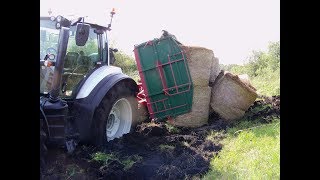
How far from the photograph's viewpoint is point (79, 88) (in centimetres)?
488

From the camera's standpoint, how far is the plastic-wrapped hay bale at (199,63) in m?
6.75

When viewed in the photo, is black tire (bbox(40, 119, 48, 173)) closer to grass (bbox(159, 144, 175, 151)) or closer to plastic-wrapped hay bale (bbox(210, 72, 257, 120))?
grass (bbox(159, 144, 175, 151))

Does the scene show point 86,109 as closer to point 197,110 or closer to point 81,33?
point 81,33

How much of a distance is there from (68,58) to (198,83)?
2732 millimetres

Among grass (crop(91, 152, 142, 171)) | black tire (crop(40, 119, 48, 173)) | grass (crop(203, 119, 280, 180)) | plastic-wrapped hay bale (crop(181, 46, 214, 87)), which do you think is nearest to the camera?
black tire (crop(40, 119, 48, 173))

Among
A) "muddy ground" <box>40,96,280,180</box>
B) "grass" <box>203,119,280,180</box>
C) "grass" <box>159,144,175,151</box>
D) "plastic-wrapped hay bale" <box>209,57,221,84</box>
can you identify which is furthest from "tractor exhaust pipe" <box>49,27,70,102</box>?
"plastic-wrapped hay bale" <box>209,57,221,84</box>

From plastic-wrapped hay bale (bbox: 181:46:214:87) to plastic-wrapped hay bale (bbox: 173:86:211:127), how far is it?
12cm

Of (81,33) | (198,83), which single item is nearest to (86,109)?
(81,33)

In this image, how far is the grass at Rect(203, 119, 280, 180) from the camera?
4262mm

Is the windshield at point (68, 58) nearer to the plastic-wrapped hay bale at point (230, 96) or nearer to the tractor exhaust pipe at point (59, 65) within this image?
the tractor exhaust pipe at point (59, 65)

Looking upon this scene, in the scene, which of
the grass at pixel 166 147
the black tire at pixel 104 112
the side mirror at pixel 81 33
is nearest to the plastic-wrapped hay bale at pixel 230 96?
the grass at pixel 166 147

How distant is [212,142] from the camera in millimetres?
5773
